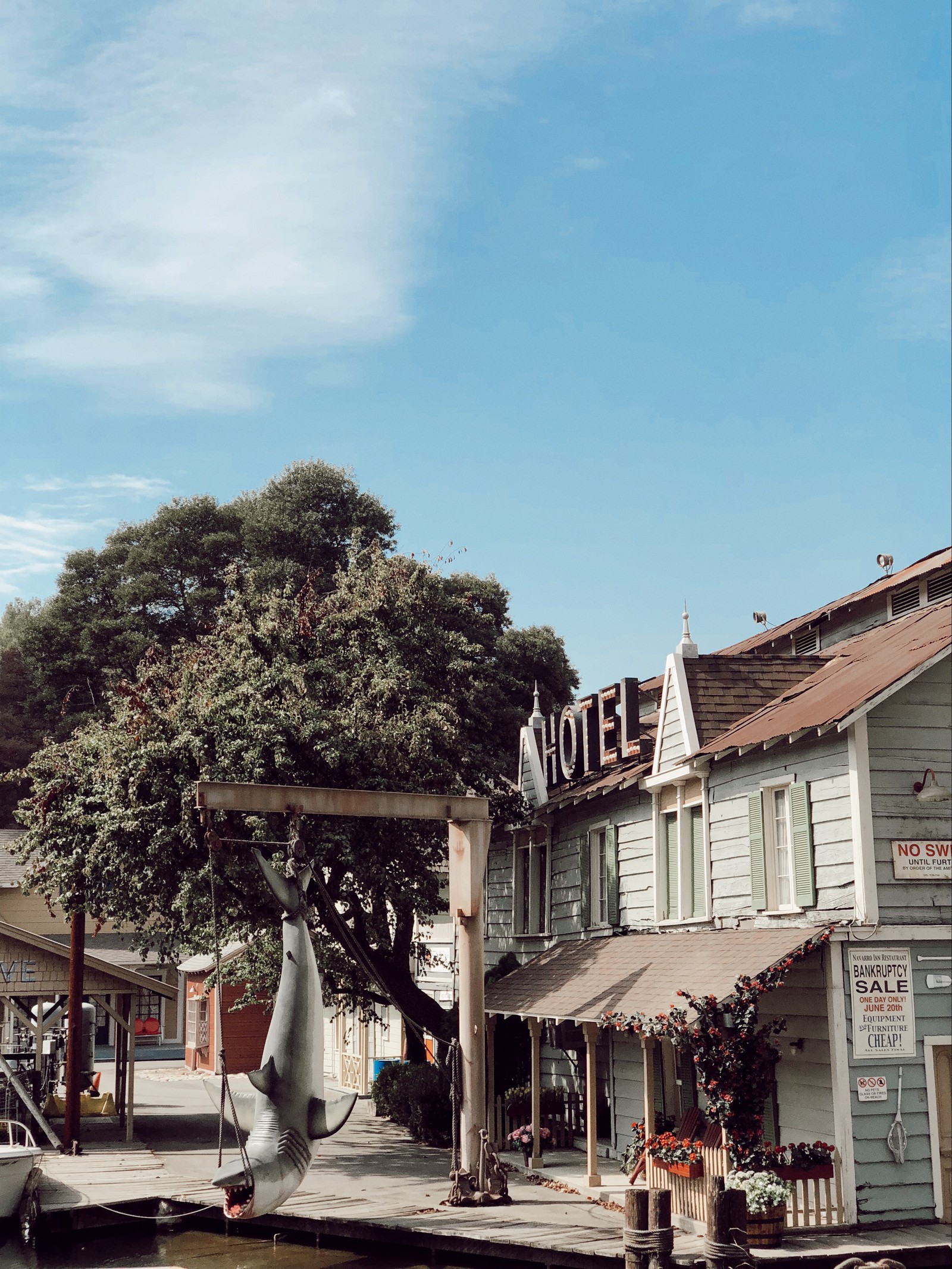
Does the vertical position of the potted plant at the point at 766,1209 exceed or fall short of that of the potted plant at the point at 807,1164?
it falls short

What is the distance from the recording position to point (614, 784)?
22.8 metres

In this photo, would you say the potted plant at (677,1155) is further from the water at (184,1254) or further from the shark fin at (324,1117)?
the shark fin at (324,1117)

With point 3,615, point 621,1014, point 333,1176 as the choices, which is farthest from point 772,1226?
point 3,615

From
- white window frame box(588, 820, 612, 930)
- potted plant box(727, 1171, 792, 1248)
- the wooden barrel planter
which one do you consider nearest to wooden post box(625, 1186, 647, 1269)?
potted plant box(727, 1171, 792, 1248)

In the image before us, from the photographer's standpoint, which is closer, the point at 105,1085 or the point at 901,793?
the point at 901,793

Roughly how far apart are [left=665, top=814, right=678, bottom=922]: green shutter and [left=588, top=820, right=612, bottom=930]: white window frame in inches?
97.8

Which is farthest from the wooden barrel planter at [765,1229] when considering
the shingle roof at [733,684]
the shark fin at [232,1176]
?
the shingle roof at [733,684]

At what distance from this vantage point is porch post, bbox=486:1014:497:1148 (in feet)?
79.0

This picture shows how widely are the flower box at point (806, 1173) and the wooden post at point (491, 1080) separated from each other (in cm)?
884

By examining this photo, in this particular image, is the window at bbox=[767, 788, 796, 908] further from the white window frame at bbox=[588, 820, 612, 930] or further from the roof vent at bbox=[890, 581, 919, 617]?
the white window frame at bbox=[588, 820, 612, 930]

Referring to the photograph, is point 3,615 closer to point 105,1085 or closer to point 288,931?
point 105,1085

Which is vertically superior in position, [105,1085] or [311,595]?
[311,595]

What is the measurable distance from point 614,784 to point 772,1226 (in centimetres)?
903

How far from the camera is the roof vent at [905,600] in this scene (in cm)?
2211
